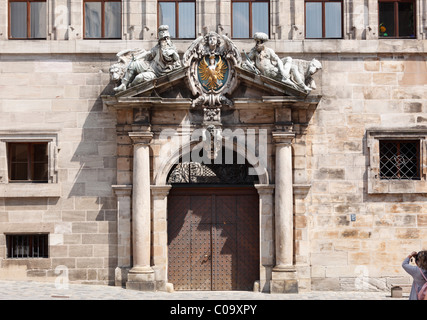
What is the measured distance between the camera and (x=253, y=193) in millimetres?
17781

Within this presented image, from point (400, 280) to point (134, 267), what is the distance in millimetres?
5682

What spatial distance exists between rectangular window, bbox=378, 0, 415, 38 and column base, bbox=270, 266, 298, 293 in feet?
18.4

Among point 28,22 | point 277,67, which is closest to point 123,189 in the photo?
point 277,67

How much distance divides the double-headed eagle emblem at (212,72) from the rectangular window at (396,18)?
3.69 m

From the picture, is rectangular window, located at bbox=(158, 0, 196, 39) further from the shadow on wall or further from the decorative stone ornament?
the shadow on wall

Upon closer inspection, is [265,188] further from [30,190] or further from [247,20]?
[30,190]

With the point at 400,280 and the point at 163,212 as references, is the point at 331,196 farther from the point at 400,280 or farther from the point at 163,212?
the point at 163,212

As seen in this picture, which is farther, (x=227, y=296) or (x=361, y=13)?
(x=361, y=13)

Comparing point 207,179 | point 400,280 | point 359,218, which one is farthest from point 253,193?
point 400,280

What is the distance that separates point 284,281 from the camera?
16.9m

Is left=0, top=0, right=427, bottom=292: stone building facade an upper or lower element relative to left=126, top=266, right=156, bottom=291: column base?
upper

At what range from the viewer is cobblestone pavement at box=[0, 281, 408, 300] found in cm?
1564

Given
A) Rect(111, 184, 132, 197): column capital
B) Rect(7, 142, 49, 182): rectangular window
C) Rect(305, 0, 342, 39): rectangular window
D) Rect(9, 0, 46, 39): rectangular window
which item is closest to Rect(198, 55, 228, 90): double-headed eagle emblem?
Rect(305, 0, 342, 39): rectangular window

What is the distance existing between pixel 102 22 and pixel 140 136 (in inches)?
111
